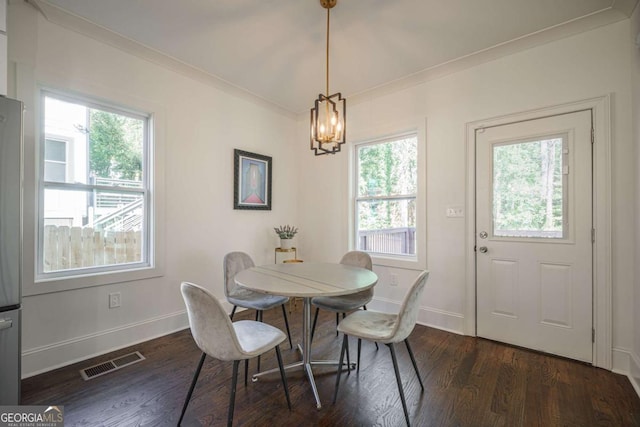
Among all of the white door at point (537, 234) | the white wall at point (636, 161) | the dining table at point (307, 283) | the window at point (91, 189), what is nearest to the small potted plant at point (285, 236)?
the dining table at point (307, 283)

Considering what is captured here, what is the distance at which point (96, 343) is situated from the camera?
2.38m

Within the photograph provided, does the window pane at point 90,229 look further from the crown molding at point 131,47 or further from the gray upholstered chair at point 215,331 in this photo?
the gray upholstered chair at point 215,331

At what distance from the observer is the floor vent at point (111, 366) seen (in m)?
2.09

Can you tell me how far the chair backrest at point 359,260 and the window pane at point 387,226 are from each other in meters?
0.83

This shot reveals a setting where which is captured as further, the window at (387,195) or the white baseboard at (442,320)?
the window at (387,195)

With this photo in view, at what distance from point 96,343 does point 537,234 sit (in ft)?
12.8

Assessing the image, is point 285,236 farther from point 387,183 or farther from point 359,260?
point 387,183

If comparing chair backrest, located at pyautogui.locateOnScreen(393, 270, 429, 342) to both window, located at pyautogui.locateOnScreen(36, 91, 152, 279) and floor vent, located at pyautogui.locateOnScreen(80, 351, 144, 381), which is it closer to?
floor vent, located at pyautogui.locateOnScreen(80, 351, 144, 381)

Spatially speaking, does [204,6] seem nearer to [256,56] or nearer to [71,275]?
[256,56]

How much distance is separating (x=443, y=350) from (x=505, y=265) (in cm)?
97

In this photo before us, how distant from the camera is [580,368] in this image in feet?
7.23

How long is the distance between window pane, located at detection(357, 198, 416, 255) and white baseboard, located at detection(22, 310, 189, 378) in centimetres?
230

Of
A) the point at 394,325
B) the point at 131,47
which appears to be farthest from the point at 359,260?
the point at 131,47

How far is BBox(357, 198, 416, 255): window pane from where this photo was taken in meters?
3.30
